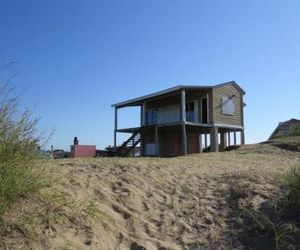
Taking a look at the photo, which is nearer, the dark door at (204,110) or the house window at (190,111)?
the dark door at (204,110)

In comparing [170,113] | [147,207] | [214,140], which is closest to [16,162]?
[147,207]

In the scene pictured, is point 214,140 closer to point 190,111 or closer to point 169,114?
point 190,111

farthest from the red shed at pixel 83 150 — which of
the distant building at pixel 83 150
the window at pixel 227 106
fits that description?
the window at pixel 227 106

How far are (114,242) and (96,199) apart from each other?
3.08 feet

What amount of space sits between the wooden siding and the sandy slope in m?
19.7

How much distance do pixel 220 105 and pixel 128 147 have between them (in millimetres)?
7452

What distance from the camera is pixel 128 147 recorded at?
31.6 metres

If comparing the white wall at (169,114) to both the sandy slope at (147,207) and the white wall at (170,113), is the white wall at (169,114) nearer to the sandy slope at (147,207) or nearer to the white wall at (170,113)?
the white wall at (170,113)

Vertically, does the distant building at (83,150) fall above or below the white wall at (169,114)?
below

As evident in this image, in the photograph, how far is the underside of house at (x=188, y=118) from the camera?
2772 centimetres

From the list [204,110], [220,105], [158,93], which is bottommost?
[204,110]

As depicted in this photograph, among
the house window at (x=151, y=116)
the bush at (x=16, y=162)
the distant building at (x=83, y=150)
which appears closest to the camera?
the bush at (x=16, y=162)

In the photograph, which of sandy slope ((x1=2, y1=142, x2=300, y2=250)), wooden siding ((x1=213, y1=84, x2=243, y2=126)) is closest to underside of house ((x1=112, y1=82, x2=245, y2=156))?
wooden siding ((x1=213, y1=84, x2=243, y2=126))

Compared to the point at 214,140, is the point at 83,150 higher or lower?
lower
